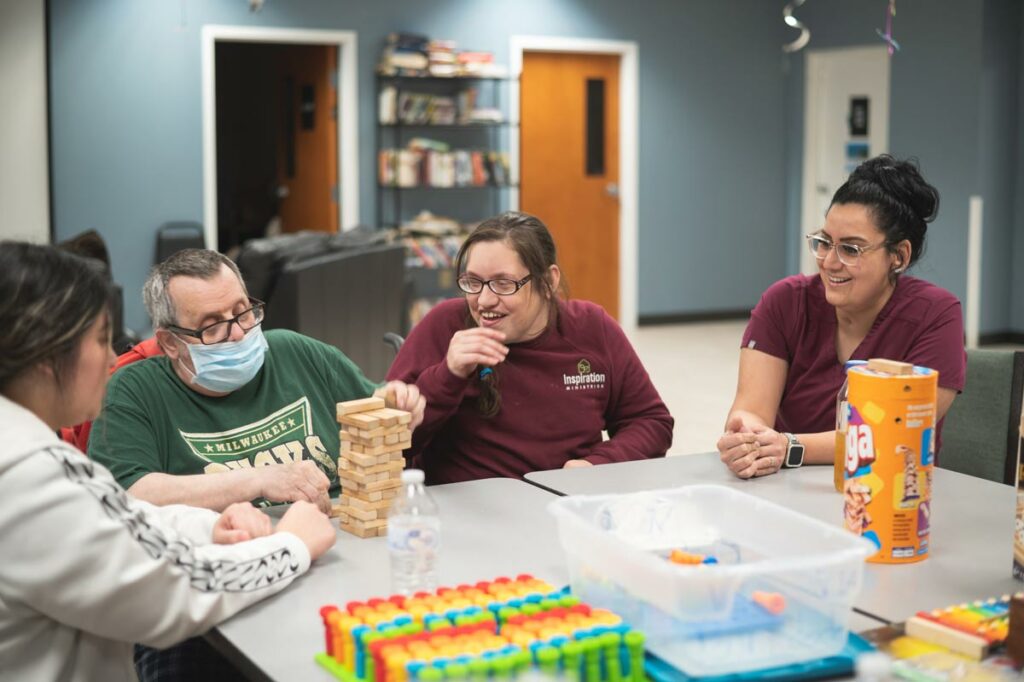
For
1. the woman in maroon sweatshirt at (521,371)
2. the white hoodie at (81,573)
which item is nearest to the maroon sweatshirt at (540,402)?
the woman in maroon sweatshirt at (521,371)

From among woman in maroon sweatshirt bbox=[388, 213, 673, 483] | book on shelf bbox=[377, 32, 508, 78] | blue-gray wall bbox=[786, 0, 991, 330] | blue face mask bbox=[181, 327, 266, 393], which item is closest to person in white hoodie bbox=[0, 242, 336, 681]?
blue face mask bbox=[181, 327, 266, 393]

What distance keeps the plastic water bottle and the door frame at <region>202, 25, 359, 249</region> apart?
7188 mm

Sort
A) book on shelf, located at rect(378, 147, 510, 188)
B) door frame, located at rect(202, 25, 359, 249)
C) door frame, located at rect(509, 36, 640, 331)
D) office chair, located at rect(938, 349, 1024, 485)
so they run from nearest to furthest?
office chair, located at rect(938, 349, 1024, 485) < door frame, located at rect(202, 25, 359, 249) < book on shelf, located at rect(378, 147, 510, 188) < door frame, located at rect(509, 36, 640, 331)

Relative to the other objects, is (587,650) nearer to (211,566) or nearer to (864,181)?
(211,566)

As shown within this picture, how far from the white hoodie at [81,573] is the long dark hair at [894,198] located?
1.65m

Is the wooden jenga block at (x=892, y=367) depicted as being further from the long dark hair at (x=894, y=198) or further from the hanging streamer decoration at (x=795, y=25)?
the hanging streamer decoration at (x=795, y=25)

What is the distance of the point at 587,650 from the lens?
1.32m

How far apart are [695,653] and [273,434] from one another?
1279 mm

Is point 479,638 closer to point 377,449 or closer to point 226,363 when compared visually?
point 377,449

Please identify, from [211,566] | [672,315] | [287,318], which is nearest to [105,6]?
[287,318]

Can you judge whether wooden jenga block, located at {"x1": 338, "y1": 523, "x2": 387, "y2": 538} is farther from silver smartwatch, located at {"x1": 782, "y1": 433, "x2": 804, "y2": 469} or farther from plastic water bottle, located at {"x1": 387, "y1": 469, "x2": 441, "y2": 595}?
silver smartwatch, located at {"x1": 782, "y1": 433, "x2": 804, "y2": 469}

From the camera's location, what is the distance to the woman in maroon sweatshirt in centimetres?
258

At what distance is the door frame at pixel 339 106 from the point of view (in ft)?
28.2

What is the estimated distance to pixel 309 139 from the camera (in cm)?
983
